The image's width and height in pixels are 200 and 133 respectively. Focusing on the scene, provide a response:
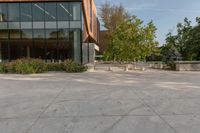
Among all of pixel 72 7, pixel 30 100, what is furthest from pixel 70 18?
pixel 30 100

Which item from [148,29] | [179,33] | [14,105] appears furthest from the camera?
[179,33]

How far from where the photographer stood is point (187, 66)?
22.0 m

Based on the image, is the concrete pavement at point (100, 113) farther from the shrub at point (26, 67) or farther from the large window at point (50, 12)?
the large window at point (50, 12)

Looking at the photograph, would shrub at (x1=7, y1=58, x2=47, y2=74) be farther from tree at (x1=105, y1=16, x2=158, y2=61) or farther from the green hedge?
tree at (x1=105, y1=16, x2=158, y2=61)

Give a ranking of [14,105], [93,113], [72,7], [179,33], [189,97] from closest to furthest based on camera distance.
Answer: [93,113] → [14,105] → [189,97] → [72,7] → [179,33]

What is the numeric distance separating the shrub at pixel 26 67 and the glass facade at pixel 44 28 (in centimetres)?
482

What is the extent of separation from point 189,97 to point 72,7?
58.6ft

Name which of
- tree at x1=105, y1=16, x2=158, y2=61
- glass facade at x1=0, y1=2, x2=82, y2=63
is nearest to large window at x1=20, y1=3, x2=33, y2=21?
glass facade at x1=0, y1=2, x2=82, y2=63

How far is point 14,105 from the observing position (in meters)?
7.49

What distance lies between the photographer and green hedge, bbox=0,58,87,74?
18531 mm

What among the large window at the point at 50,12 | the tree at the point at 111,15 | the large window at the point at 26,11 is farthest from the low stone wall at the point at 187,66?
the tree at the point at 111,15

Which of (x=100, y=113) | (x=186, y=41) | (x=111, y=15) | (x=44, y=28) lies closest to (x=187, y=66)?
(x=186, y=41)

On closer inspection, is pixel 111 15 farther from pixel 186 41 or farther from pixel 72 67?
pixel 72 67

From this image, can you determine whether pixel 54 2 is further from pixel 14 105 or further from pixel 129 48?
pixel 14 105
